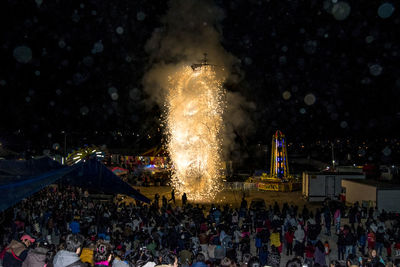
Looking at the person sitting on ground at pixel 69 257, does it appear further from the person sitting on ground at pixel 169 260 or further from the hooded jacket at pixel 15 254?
the person sitting on ground at pixel 169 260

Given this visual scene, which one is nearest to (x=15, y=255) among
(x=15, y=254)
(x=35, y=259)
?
(x=15, y=254)

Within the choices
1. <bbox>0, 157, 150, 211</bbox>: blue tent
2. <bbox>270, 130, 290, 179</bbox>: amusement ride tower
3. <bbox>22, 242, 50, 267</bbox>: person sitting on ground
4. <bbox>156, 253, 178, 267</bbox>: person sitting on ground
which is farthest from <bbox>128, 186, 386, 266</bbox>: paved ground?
<bbox>22, 242, 50, 267</bbox>: person sitting on ground

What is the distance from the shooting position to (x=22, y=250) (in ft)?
19.8

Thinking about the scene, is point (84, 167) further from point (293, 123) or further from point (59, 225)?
point (293, 123)

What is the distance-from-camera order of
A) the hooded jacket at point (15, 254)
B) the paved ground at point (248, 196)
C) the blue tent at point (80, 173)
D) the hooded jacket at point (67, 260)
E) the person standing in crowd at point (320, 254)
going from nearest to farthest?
the hooded jacket at point (67, 260), the hooded jacket at point (15, 254), the blue tent at point (80, 173), the person standing in crowd at point (320, 254), the paved ground at point (248, 196)

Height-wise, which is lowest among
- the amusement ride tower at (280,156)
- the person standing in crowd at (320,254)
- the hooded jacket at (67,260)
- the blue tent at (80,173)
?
the person standing in crowd at (320,254)

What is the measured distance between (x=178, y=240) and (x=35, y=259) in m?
5.92

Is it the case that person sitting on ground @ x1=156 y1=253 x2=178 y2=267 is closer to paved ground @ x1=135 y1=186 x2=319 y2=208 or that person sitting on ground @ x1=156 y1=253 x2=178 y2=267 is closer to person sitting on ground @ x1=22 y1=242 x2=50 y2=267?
person sitting on ground @ x1=22 y1=242 x2=50 y2=267

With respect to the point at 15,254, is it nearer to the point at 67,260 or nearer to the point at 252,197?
the point at 67,260

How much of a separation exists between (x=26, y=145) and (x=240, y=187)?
34.6m

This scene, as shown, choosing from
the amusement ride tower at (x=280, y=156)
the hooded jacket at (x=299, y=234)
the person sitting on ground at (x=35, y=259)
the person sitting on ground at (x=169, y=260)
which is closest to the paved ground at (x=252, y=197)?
the amusement ride tower at (x=280, y=156)

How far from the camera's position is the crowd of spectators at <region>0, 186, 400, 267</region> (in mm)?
5934

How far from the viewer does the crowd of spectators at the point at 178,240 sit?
19.5 feet

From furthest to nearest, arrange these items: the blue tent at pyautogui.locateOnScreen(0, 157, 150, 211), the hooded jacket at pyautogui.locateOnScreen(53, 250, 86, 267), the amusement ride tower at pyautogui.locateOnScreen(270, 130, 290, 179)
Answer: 1. the amusement ride tower at pyautogui.locateOnScreen(270, 130, 290, 179)
2. the blue tent at pyautogui.locateOnScreen(0, 157, 150, 211)
3. the hooded jacket at pyautogui.locateOnScreen(53, 250, 86, 267)
